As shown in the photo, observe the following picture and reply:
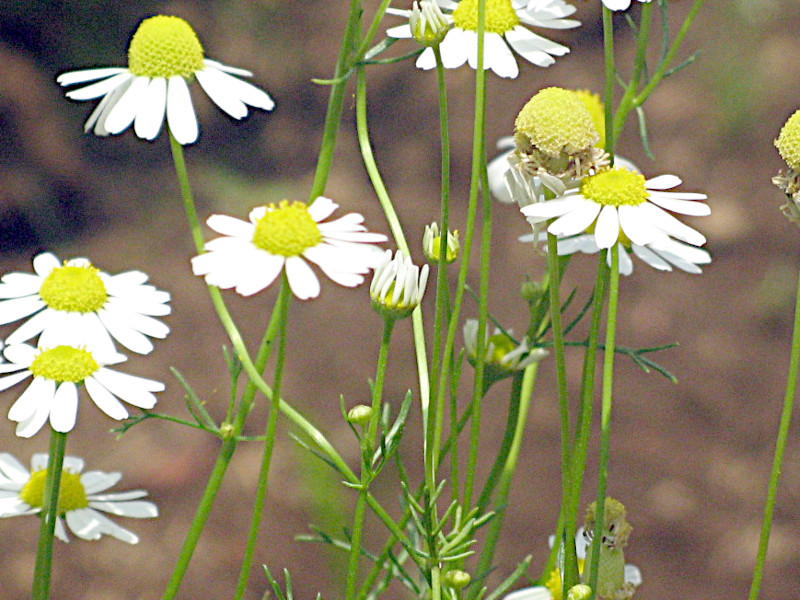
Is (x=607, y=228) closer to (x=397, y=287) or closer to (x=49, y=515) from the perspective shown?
(x=397, y=287)

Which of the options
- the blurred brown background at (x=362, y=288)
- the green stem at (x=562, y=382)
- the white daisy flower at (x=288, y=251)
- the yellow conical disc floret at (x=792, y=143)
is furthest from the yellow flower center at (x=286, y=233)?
the blurred brown background at (x=362, y=288)

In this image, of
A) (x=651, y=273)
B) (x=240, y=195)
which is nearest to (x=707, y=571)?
(x=651, y=273)

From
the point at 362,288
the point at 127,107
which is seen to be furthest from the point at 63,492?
the point at 362,288

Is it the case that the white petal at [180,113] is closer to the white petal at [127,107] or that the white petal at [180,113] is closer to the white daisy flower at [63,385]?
the white petal at [127,107]

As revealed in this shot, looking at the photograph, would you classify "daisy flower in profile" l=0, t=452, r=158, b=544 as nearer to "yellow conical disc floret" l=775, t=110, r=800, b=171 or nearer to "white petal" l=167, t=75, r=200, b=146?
"white petal" l=167, t=75, r=200, b=146

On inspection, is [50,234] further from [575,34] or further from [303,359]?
[575,34]

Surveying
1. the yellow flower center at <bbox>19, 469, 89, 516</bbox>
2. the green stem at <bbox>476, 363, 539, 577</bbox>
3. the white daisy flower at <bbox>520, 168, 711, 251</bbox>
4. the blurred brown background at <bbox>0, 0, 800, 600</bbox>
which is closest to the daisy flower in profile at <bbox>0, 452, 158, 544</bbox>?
the yellow flower center at <bbox>19, 469, 89, 516</bbox>
